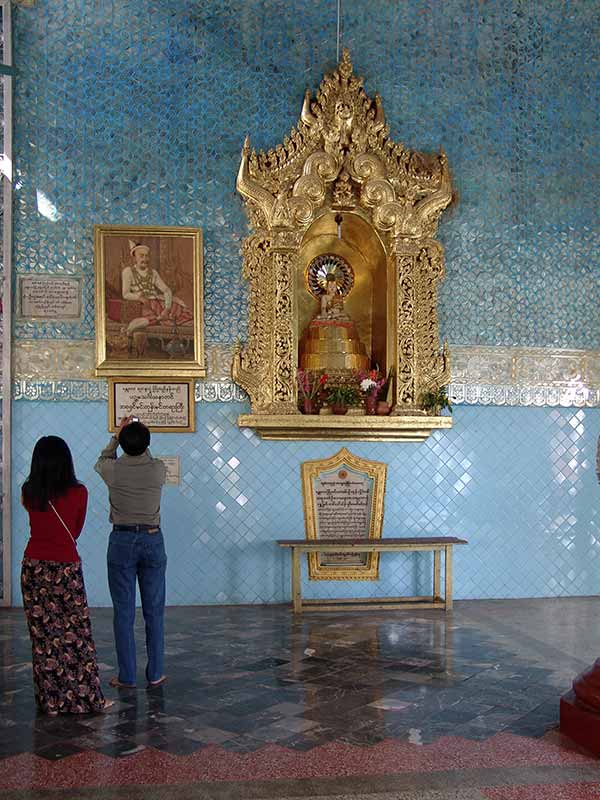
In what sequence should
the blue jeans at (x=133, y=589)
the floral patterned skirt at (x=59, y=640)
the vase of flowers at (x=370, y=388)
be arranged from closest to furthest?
the floral patterned skirt at (x=59, y=640)
the blue jeans at (x=133, y=589)
the vase of flowers at (x=370, y=388)

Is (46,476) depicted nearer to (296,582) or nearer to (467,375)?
(296,582)

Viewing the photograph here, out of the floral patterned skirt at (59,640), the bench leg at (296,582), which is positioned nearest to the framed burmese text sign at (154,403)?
the bench leg at (296,582)

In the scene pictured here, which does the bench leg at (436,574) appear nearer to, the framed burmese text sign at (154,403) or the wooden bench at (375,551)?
the wooden bench at (375,551)

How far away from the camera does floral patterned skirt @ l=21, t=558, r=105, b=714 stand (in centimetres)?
506

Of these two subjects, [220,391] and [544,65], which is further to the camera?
[544,65]

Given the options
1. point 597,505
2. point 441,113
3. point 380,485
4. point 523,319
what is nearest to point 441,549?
point 380,485

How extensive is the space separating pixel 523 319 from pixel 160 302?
3.72m

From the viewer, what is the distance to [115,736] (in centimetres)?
466

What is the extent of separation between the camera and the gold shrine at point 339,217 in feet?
28.4

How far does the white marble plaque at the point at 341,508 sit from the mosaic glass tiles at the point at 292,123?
5.82 feet

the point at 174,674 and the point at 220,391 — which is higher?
the point at 220,391

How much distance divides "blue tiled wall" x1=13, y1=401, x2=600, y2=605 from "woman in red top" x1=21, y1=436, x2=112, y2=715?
3.37m

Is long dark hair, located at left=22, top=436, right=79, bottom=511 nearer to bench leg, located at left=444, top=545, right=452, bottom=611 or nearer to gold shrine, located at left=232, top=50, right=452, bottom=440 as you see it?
gold shrine, located at left=232, top=50, right=452, bottom=440

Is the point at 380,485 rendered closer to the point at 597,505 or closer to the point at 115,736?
the point at 597,505
